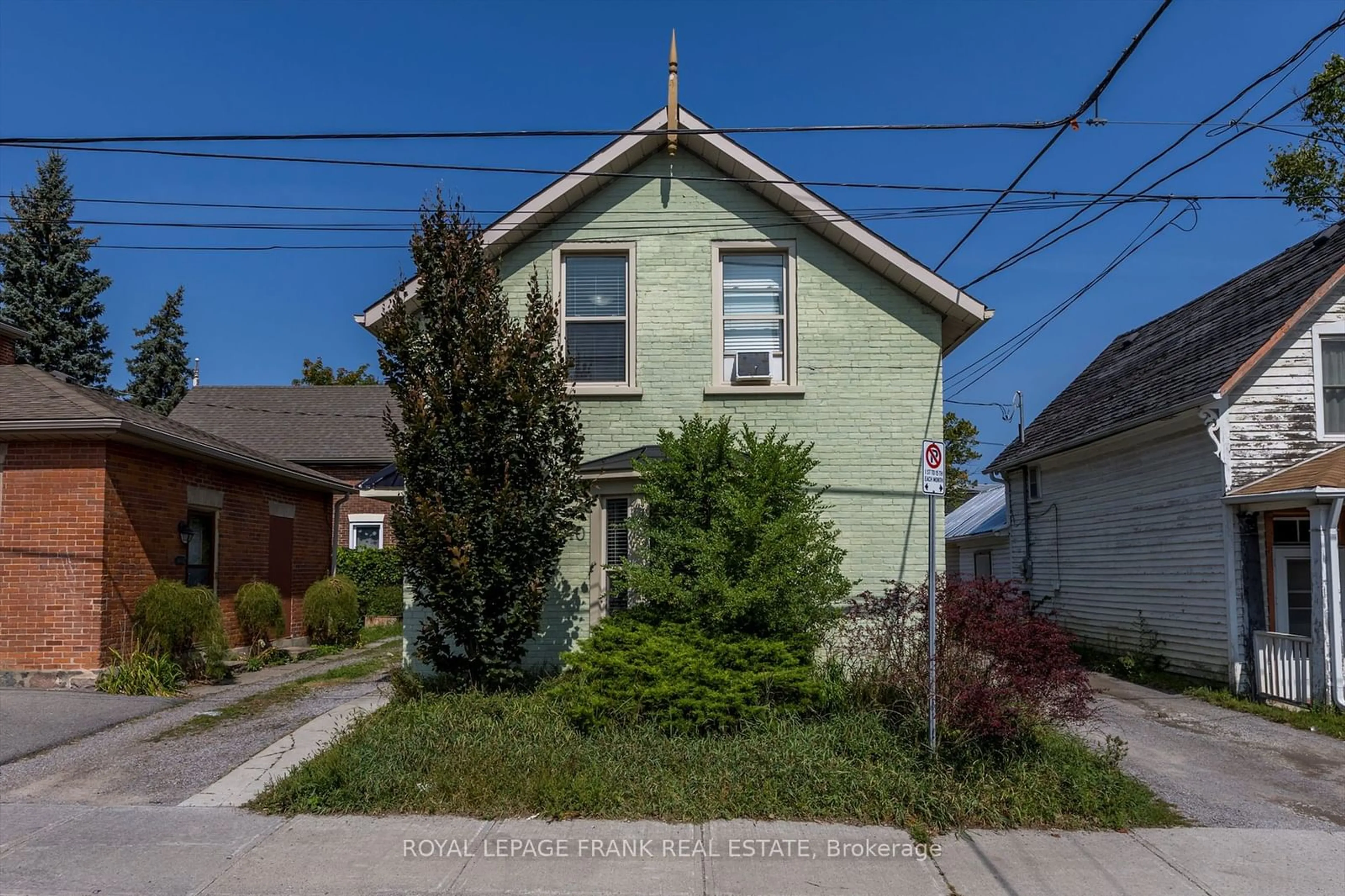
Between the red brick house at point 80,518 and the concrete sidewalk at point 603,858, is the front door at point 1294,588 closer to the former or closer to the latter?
the concrete sidewalk at point 603,858

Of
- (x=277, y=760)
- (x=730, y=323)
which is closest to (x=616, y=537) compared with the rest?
(x=730, y=323)

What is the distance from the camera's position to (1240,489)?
12.7 m

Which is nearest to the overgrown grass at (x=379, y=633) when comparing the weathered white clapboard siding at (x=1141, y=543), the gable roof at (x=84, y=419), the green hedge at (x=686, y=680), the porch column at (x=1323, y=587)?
the gable roof at (x=84, y=419)

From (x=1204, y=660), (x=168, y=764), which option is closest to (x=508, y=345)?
(x=168, y=764)

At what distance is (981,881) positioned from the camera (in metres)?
5.87

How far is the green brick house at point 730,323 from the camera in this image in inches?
434

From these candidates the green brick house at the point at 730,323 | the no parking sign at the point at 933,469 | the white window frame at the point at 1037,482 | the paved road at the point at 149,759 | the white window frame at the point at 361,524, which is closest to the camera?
the paved road at the point at 149,759

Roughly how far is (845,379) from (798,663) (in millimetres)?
3960

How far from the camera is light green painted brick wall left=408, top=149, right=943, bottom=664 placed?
1106cm

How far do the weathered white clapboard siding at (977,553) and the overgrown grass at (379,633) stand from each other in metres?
13.7

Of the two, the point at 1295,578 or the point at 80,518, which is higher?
the point at 80,518

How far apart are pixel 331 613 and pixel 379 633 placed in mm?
4312

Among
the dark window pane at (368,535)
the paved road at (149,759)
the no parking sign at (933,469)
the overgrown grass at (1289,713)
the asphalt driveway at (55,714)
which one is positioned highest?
the no parking sign at (933,469)

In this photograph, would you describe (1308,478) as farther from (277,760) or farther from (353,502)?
(353,502)
